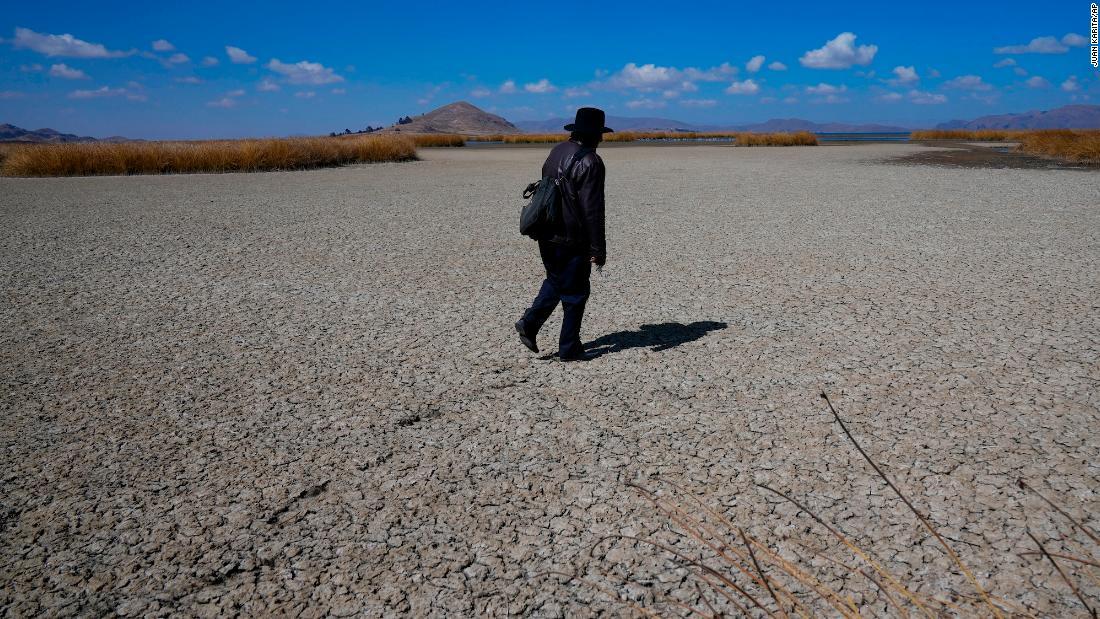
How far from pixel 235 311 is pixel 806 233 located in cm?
738

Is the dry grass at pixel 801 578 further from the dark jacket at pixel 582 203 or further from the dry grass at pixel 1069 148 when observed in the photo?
the dry grass at pixel 1069 148

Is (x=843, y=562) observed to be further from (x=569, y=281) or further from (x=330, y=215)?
(x=330, y=215)

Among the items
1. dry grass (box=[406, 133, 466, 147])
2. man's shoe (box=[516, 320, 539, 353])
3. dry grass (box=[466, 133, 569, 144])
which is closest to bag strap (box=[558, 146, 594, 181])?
man's shoe (box=[516, 320, 539, 353])

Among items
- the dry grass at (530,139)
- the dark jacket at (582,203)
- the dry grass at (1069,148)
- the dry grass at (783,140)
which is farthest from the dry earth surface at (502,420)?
the dry grass at (530,139)

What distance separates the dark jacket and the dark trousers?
0.08 m

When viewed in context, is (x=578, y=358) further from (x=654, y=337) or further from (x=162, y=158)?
(x=162, y=158)

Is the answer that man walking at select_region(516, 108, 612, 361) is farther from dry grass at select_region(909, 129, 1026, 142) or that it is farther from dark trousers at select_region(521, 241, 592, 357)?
dry grass at select_region(909, 129, 1026, 142)

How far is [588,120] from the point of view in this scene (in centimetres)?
421

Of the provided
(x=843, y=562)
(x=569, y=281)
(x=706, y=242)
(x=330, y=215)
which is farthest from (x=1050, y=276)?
(x=330, y=215)

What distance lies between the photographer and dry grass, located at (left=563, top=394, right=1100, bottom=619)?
2.22 meters

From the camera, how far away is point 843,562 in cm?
246

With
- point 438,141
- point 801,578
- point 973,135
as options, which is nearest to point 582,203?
point 801,578

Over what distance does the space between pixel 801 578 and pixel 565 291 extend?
246 centimetres

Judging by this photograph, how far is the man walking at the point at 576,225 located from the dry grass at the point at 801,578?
1.90m
